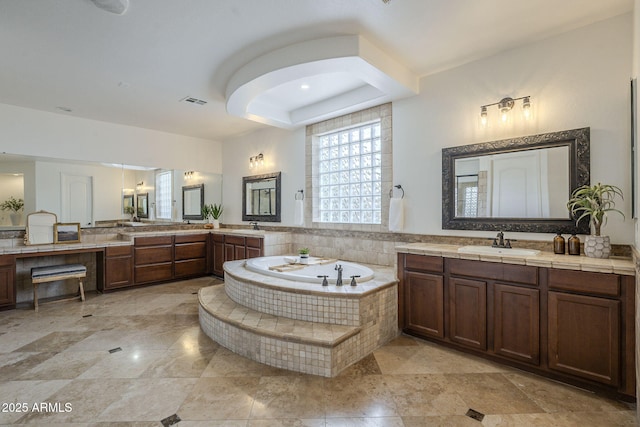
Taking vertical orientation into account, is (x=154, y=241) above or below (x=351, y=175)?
below

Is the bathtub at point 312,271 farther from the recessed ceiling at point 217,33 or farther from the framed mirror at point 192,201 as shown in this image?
the framed mirror at point 192,201

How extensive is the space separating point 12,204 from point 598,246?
6800mm

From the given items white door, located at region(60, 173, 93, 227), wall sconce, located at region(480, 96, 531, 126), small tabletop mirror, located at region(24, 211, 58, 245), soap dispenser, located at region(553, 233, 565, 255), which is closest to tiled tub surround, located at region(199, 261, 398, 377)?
soap dispenser, located at region(553, 233, 565, 255)

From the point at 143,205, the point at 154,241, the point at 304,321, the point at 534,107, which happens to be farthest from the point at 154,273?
the point at 534,107

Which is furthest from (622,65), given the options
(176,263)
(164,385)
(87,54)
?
(176,263)

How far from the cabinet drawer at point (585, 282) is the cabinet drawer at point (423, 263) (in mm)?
848

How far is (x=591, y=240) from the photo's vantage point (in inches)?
91.4

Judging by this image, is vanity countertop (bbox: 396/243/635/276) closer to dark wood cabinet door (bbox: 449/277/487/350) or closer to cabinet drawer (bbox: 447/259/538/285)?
cabinet drawer (bbox: 447/259/538/285)

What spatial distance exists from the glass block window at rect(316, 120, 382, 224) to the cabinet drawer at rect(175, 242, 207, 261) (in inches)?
102

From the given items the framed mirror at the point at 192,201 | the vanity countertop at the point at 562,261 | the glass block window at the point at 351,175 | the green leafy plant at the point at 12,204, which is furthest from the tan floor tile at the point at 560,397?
the green leafy plant at the point at 12,204

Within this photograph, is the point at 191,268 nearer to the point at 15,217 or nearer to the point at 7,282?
the point at 7,282

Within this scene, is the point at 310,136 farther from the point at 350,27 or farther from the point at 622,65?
the point at 622,65

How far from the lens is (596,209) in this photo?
2.33 m

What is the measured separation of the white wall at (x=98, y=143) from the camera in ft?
14.0
